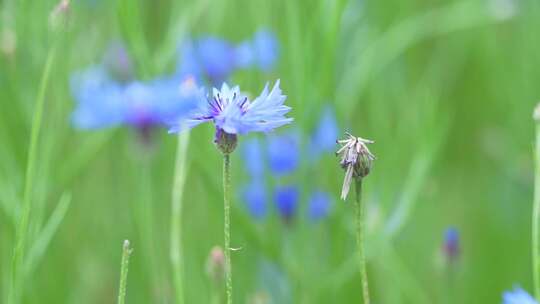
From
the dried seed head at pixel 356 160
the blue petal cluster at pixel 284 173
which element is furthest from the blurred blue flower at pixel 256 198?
the dried seed head at pixel 356 160

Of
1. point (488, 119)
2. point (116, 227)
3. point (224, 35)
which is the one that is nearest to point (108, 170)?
point (116, 227)

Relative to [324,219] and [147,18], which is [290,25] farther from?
[147,18]

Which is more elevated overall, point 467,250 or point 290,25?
point 290,25

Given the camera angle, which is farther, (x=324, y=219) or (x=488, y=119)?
(x=488, y=119)

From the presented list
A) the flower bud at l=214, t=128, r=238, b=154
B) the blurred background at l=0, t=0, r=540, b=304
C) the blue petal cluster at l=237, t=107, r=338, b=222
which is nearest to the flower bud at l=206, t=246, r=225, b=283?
the blurred background at l=0, t=0, r=540, b=304

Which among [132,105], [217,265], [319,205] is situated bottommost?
[217,265]

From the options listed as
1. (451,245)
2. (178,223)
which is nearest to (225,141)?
(178,223)

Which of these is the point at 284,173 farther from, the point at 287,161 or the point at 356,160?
the point at 356,160
